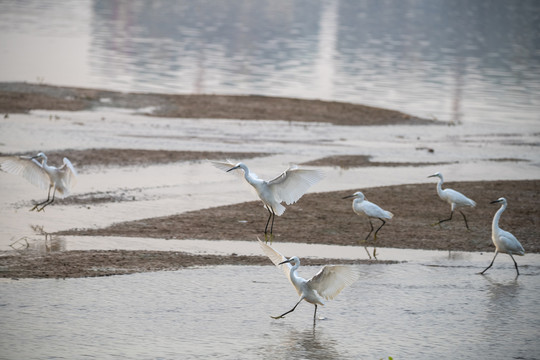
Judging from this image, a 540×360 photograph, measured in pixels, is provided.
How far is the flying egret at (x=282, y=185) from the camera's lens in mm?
12656

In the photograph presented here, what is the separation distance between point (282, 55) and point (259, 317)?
40.8 meters

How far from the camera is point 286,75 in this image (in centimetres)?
4062

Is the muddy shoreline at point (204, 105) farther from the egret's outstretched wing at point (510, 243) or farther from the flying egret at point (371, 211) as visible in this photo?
the egret's outstretched wing at point (510, 243)

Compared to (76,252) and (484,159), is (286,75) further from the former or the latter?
(76,252)

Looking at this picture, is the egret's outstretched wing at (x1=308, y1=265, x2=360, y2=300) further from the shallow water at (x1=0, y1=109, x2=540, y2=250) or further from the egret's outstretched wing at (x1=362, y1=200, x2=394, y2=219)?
the shallow water at (x1=0, y1=109, x2=540, y2=250)

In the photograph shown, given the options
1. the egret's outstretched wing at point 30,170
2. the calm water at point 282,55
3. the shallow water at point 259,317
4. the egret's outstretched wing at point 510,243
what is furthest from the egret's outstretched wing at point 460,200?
the calm water at point 282,55

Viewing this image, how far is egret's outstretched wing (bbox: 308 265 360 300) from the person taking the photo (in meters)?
9.62

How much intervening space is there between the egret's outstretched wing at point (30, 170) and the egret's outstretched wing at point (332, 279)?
6.77m

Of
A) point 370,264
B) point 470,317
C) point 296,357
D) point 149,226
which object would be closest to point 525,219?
point 370,264

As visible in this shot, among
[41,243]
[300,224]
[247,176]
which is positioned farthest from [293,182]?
[41,243]

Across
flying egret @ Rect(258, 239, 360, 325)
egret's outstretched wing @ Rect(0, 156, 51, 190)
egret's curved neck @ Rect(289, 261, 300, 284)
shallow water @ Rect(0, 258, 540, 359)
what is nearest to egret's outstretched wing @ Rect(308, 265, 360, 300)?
flying egret @ Rect(258, 239, 360, 325)

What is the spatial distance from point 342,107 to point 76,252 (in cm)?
1865

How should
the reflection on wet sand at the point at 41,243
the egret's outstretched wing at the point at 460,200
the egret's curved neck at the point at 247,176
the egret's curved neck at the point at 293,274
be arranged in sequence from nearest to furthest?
the egret's curved neck at the point at 293,274 < the reflection on wet sand at the point at 41,243 < the egret's curved neck at the point at 247,176 < the egret's outstretched wing at the point at 460,200

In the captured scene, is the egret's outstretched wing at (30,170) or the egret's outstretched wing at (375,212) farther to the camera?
the egret's outstretched wing at (30,170)
